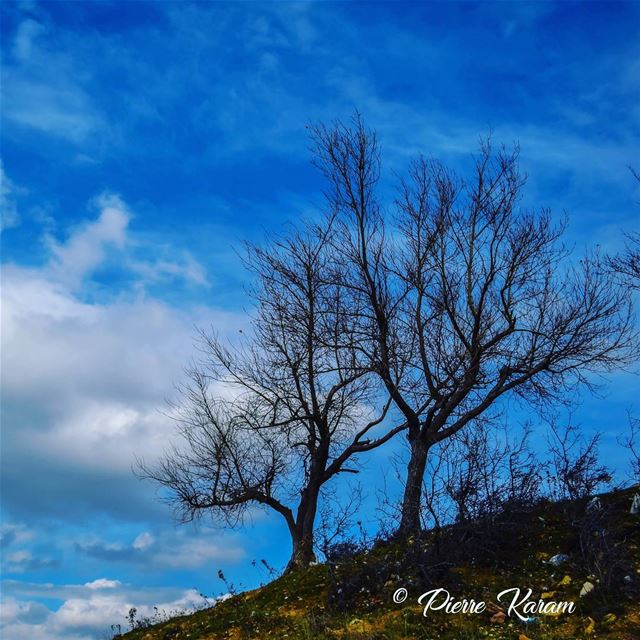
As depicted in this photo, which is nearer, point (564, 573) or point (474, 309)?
point (564, 573)

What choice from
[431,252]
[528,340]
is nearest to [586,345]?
[528,340]

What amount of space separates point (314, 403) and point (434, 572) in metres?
7.59

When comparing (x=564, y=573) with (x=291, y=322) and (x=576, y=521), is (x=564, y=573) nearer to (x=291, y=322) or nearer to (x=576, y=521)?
(x=576, y=521)

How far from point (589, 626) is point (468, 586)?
2.32 metres

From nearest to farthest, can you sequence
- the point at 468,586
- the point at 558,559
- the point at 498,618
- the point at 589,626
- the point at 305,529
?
the point at 589,626 < the point at 498,618 < the point at 468,586 < the point at 558,559 < the point at 305,529

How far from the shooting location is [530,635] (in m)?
10.2

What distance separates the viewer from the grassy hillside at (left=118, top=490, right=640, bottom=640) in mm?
10703

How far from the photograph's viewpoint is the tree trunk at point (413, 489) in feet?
50.7

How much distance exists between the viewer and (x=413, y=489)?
16.8m
